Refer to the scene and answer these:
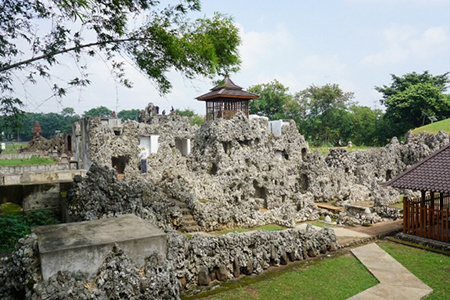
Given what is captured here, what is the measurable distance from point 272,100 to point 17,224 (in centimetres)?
5397

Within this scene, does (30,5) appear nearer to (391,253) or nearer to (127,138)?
(391,253)

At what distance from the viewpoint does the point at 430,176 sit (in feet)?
32.6

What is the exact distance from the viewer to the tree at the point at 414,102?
41009mm

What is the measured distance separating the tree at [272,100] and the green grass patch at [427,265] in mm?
48972

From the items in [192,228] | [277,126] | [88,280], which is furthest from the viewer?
[277,126]

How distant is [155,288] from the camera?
4918 millimetres

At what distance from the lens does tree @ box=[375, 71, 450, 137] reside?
135 feet

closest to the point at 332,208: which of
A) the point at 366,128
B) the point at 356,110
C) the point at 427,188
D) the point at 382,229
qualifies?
the point at 382,229

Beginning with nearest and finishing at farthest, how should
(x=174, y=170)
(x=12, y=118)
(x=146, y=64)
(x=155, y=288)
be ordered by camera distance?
(x=155, y=288) → (x=12, y=118) → (x=146, y=64) → (x=174, y=170)

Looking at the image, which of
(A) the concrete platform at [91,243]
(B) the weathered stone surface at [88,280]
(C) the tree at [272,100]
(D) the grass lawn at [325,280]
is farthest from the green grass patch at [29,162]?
(C) the tree at [272,100]

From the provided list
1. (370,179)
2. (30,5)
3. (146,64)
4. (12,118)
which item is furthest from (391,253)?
(370,179)

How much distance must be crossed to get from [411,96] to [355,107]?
18.1 metres

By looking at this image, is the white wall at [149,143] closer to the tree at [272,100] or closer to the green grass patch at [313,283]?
the green grass patch at [313,283]

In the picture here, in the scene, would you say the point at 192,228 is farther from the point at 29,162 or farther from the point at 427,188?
the point at 29,162
